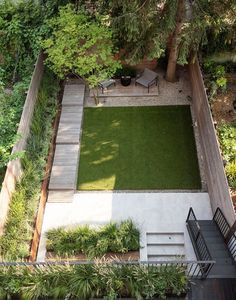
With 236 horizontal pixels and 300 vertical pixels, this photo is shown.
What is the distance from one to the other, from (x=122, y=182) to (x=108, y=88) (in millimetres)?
4947

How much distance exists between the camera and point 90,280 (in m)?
8.90

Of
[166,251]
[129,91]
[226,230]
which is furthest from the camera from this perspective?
[129,91]

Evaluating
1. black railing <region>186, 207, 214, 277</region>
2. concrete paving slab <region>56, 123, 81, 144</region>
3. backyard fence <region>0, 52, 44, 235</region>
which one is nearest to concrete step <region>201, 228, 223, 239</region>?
black railing <region>186, 207, 214, 277</region>

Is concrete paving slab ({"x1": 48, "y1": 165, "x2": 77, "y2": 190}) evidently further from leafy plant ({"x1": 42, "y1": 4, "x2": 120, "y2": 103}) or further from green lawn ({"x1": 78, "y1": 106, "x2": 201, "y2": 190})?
leafy plant ({"x1": 42, "y1": 4, "x2": 120, "y2": 103})

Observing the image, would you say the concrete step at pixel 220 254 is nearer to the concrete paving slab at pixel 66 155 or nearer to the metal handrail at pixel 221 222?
the metal handrail at pixel 221 222

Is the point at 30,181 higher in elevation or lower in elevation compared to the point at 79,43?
lower

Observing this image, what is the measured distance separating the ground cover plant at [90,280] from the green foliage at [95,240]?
1.06m

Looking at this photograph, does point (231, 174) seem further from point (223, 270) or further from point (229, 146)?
point (223, 270)

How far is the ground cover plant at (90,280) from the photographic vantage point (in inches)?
349

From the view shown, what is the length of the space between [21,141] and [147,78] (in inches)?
252

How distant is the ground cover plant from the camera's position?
349 inches

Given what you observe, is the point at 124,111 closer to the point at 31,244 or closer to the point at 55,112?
the point at 55,112

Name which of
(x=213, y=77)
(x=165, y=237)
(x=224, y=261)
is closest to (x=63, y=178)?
(x=165, y=237)

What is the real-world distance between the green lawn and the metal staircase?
1.97 m
